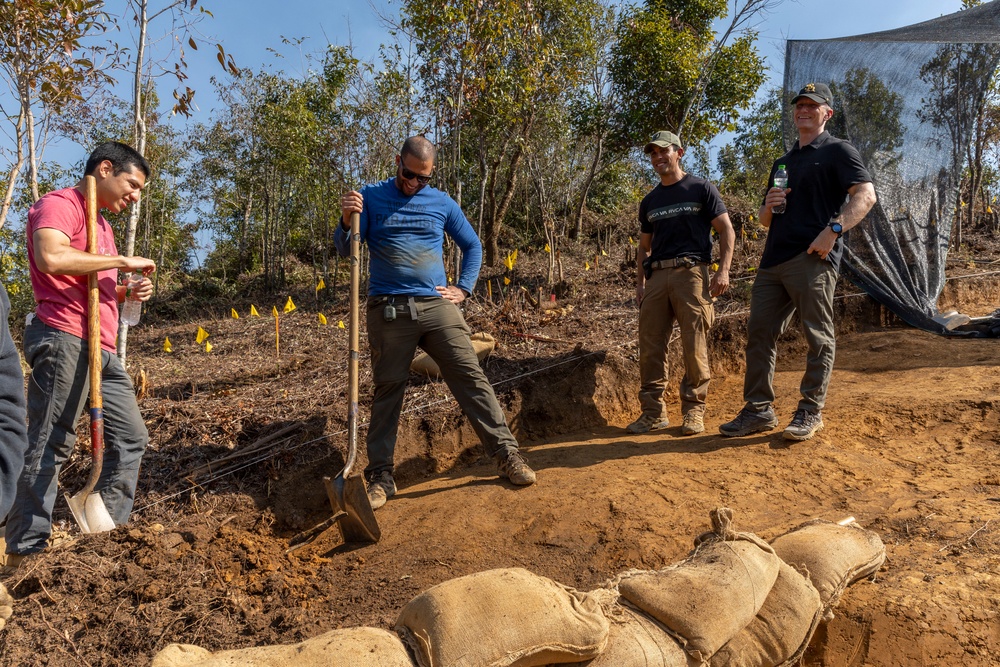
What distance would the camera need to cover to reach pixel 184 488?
4.04 meters

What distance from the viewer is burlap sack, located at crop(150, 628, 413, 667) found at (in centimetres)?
168

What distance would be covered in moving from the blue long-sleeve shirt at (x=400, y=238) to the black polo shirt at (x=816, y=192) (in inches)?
81.8

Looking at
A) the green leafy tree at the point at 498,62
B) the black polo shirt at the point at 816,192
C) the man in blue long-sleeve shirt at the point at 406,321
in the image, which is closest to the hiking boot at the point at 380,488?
the man in blue long-sleeve shirt at the point at 406,321

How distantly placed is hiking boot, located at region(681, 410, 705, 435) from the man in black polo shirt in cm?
20

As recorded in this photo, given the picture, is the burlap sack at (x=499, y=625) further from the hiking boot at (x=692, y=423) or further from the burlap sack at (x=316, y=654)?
the hiking boot at (x=692, y=423)

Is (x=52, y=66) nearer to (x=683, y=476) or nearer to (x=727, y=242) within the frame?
(x=727, y=242)

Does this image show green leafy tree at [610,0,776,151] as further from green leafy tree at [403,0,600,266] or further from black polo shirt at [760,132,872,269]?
black polo shirt at [760,132,872,269]

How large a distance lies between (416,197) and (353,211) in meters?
0.38

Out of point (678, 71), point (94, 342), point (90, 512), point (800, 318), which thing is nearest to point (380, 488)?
point (90, 512)

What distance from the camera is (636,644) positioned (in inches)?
79.4

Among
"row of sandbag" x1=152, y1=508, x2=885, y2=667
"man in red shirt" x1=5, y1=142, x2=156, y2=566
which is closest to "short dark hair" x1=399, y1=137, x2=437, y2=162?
"man in red shirt" x1=5, y1=142, x2=156, y2=566

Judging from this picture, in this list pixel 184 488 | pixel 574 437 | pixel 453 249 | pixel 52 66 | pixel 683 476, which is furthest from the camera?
pixel 453 249

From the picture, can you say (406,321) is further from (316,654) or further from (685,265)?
(316,654)

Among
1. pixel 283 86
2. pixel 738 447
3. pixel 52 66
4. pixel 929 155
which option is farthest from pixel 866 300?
pixel 283 86
